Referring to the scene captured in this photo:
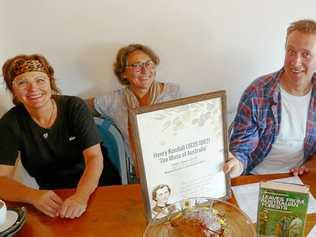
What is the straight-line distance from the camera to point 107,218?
113cm

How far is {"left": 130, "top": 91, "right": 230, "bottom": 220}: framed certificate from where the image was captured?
93 cm

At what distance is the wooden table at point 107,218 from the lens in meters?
1.07

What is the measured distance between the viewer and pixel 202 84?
7.02 feet

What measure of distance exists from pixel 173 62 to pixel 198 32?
0.22 m

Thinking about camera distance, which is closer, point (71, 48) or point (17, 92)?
point (17, 92)

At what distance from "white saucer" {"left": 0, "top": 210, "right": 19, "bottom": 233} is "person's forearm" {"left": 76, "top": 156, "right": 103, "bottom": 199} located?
0.69 feet

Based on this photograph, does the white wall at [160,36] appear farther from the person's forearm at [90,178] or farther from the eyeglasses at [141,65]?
the person's forearm at [90,178]

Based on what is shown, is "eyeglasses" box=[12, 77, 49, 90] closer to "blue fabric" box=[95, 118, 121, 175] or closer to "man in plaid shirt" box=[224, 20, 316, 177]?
"blue fabric" box=[95, 118, 121, 175]

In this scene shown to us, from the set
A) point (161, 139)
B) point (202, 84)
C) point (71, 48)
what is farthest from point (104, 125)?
point (161, 139)

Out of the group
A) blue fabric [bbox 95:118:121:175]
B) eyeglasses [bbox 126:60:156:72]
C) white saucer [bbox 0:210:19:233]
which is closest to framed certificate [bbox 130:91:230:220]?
white saucer [bbox 0:210:19:233]

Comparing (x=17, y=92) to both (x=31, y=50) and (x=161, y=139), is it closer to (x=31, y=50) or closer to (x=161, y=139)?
(x=31, y=50)

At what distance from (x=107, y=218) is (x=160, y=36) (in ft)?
3.86

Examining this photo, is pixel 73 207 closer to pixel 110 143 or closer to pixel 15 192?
pixel 15 192

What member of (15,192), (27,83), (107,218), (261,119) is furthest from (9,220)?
(261,119)
